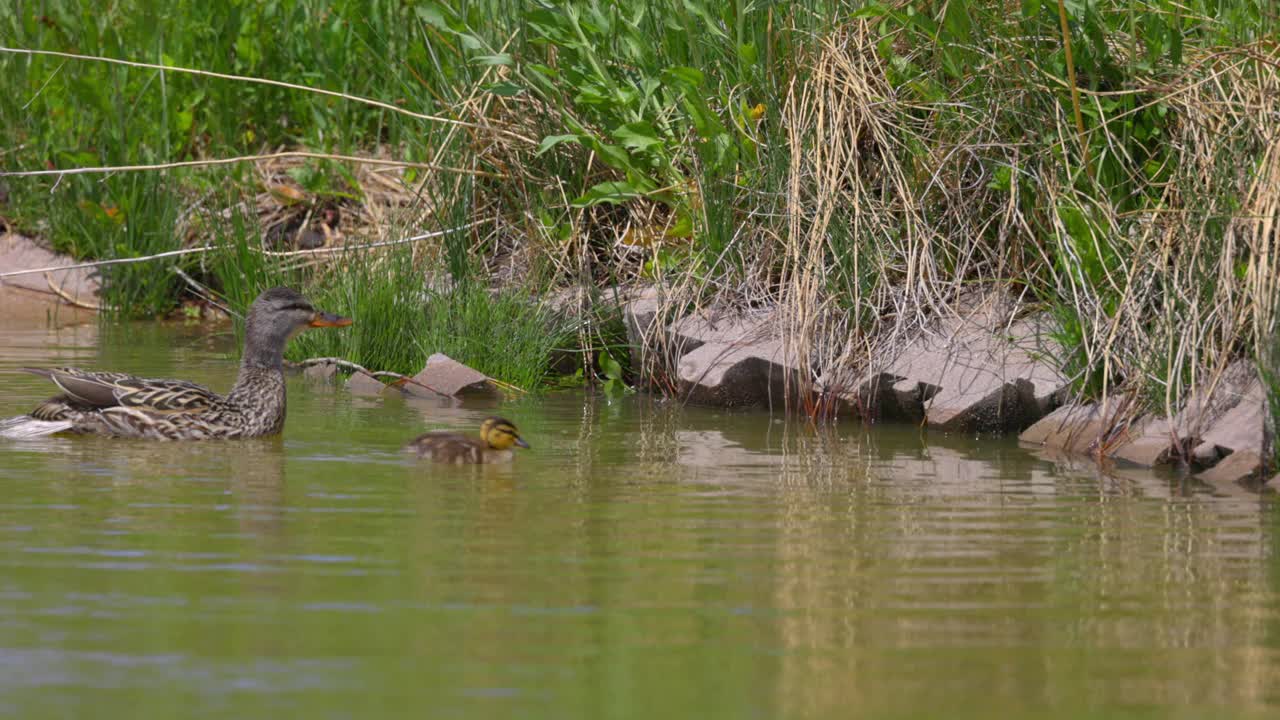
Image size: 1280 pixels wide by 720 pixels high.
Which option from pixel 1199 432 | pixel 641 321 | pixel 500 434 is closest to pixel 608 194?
pixel 641 321

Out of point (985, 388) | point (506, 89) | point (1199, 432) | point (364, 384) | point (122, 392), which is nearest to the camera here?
point (1199, 432)

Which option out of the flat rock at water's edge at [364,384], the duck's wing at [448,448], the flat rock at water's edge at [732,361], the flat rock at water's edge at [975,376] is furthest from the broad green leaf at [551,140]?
the duck's wing at [448,448]

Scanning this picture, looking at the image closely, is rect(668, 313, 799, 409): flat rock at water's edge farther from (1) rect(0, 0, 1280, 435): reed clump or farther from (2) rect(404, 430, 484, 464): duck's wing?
(2) rect(404, 430, 484, 464): duck's wing

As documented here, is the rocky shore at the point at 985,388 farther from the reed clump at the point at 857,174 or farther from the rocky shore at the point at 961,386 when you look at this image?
the reed clump at the point at 857,174

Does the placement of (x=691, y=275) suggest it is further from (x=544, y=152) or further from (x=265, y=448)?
(x=265, y=448)

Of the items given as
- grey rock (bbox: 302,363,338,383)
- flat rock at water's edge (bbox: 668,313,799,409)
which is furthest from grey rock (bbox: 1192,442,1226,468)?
grey rock (bbox: 302,363,338,383)

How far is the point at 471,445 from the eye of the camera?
26.5ft

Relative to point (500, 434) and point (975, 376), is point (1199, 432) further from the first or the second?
point (500, 434)

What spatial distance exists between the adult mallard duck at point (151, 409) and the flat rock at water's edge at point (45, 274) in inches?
257

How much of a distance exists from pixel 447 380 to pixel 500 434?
2.68 meters

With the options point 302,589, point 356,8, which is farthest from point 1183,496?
point 356,8

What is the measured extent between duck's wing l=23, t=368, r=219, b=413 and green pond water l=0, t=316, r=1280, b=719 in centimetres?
26

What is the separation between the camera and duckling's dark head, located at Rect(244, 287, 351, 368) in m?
9.53

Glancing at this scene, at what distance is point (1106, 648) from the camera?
487 centimetres
